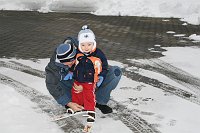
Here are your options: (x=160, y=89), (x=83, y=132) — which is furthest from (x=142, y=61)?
(x=83, y=132)

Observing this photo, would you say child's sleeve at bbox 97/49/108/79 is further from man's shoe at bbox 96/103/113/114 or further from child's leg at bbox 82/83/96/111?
man's shoe at bbox 96/103/113/114

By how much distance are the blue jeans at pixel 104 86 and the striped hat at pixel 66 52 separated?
0.44 m

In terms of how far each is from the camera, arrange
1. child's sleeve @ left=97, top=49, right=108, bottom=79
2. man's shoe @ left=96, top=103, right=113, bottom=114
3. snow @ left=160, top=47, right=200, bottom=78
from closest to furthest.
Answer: child's sleeve @ left=97, top=49, right=108, bottom=79
man's shoe @ left=96, top=103, right=113, bottom=114
snow @ left=160, top=47, right=200, bottom=78

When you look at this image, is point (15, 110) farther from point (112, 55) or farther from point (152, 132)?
point (112, 55)

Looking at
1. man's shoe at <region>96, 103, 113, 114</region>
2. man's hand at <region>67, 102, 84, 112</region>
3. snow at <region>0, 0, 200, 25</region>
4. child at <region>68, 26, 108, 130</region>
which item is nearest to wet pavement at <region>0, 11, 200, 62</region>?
snow at <region>0, 0, 200, 25</region>

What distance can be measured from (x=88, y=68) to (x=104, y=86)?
49 centimetres

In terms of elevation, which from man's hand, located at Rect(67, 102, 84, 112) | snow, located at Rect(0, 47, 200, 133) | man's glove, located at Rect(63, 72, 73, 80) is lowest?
snow, located at Rect(0, 47, 200, 133)

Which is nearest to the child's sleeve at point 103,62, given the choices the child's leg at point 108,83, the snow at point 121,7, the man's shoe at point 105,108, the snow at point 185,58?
the child's leg at point 108,83

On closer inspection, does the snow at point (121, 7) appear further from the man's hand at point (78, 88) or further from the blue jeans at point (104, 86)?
the man's hand at point (78, 88)

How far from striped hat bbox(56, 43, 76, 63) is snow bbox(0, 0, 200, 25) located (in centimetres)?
899

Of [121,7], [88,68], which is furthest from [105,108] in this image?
[121,7]

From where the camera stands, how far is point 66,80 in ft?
14.8

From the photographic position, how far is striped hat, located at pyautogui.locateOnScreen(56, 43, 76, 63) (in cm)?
414

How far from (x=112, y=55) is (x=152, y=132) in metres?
3.62
